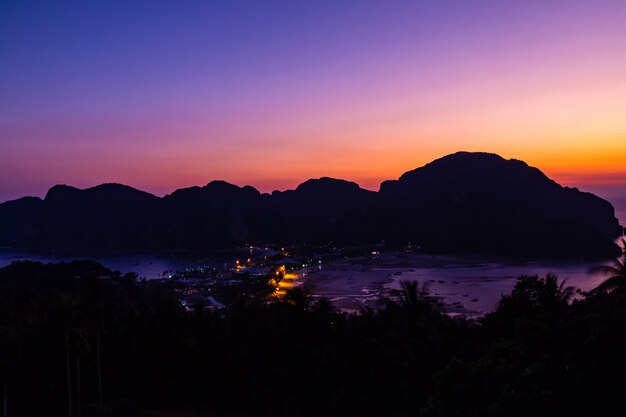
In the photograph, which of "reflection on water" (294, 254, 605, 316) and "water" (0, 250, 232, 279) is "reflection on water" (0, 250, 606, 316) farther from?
"water" (0, 250, 232, 279)

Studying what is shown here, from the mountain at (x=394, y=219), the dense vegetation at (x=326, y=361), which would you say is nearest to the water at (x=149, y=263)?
the mountain at (x=394, y=219)

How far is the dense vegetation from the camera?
813 centimetres

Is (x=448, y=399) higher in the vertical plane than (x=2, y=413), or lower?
higher

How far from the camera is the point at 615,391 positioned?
752 cm

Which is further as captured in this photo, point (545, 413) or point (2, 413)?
point (2, 413)

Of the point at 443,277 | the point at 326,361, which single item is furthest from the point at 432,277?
the point at 326,361

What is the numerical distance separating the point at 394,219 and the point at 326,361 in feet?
449

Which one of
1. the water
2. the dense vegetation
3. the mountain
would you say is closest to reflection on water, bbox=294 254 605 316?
the mountain

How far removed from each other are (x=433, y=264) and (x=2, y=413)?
76438 mm

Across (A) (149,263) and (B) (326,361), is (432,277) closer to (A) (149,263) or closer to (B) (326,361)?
(B) (326,361)

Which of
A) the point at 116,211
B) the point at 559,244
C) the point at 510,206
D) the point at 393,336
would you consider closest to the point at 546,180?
the point at 510,206

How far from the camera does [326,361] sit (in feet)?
45.2

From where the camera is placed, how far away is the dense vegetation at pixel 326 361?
8133 millimetres

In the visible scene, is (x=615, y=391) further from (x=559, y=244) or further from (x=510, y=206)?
(x=510, y=206)
